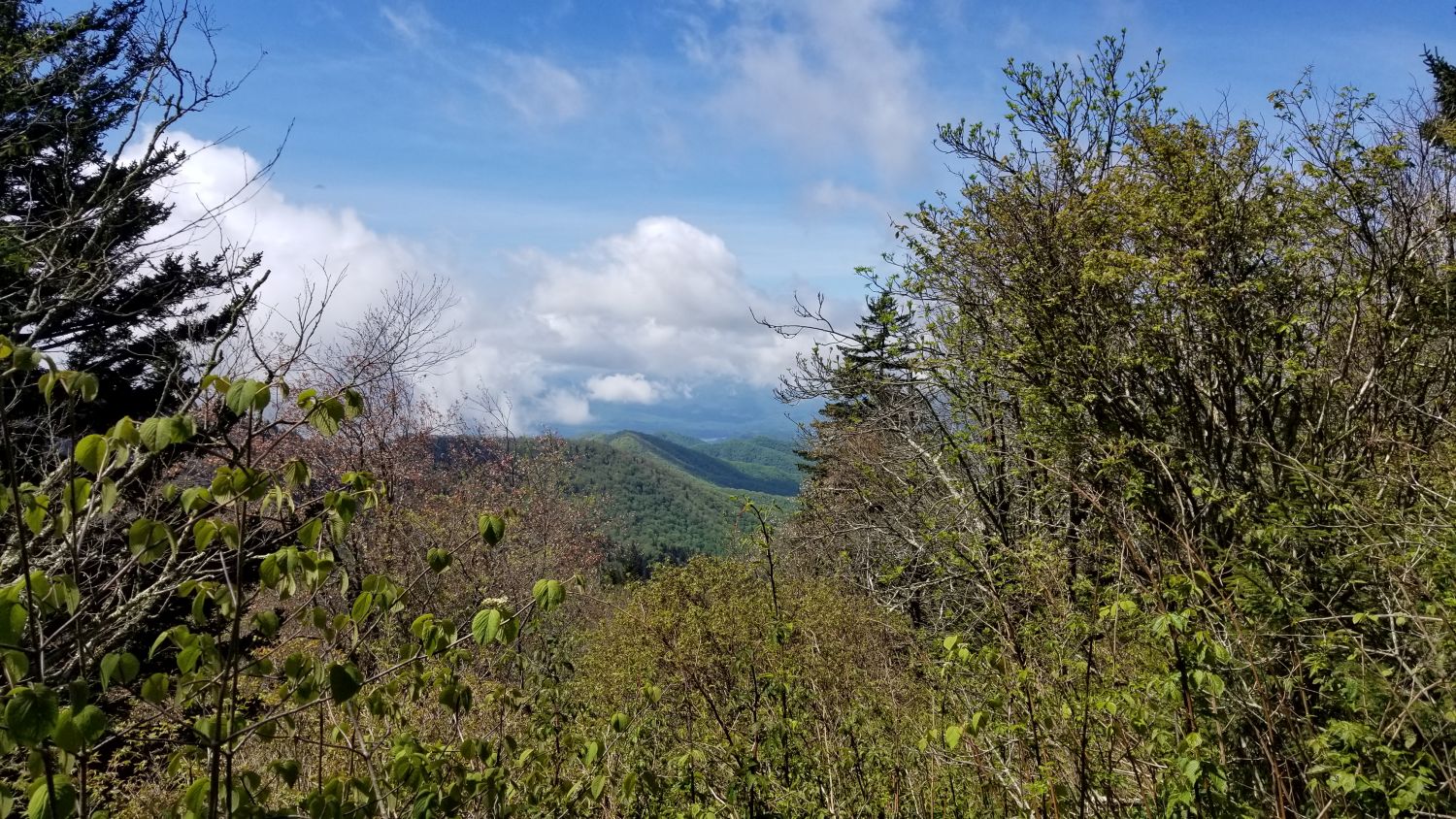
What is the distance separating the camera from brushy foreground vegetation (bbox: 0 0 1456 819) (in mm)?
1840

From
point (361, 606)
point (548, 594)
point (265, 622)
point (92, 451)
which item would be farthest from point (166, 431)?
point (548, 594)

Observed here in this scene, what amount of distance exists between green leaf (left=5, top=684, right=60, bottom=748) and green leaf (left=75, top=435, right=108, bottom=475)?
1.42 feet

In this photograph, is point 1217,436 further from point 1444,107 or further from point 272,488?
point 1444,107

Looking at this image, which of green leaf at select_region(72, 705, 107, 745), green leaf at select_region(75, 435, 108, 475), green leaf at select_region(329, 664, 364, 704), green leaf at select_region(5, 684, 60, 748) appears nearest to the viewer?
green leaf at select_region(5, 684, 60, 748)

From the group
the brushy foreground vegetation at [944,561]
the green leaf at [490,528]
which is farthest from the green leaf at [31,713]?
the green leaf at [490,528]

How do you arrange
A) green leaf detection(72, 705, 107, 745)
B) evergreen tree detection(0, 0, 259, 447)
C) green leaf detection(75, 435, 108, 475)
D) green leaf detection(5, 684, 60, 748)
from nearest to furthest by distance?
green leaf detection(5, 684, 60, 748), green leaf detection(72, 705, 107, 745), green leaf detection(75, 435, 108, 475), evergreen tree detection(0, 0, 259, 447)

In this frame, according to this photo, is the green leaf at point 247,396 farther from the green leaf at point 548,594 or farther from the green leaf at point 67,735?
the green leaf at point 548,594

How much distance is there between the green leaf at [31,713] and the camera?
1.20m

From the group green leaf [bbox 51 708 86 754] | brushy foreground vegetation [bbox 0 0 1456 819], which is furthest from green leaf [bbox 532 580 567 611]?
green leaf [bbox 51 708 86 754]

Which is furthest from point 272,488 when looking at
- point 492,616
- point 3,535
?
point 3,535

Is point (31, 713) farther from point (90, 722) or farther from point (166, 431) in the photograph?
point (166, 431)

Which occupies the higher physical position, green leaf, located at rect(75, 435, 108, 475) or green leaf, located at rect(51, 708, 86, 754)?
green leaf, located at rect(75, 435, 108, 475)

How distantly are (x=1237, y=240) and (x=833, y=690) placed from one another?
5542 mm

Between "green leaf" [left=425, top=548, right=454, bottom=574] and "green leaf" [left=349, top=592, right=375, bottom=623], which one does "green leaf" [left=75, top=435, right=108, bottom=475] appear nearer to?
"green leaf" [left=349, top=592, right=375, bottom=623]
